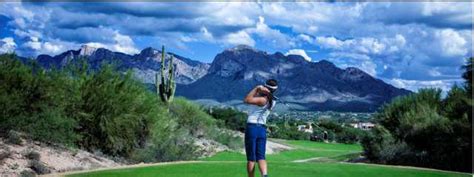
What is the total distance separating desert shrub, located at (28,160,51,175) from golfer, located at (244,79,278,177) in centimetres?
1184

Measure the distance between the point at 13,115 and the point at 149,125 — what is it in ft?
33.3

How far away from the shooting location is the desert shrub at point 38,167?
2144cm

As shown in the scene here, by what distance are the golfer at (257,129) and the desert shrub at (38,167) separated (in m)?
11.8

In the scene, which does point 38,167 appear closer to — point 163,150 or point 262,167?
point 262,167

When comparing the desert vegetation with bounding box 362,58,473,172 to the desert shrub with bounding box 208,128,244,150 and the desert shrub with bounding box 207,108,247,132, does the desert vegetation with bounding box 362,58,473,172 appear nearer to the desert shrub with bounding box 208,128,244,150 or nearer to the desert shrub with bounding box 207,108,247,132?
the desert shrub with bounding box 208,128,244,150

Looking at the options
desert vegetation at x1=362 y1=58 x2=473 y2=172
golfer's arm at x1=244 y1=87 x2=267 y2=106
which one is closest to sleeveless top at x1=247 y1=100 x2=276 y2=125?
golfer's arm at x1=244 y1=87 x2=267 y2=106

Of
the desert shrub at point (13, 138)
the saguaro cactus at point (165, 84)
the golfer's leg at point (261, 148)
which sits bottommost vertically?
the desert shrub at point (13, 138)

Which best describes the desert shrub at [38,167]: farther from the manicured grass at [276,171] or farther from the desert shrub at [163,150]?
the desert shrub at [163,150]

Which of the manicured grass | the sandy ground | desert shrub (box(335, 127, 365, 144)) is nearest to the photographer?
the manicured grass

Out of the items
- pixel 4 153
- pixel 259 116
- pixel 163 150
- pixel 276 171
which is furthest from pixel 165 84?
pixel 259 116

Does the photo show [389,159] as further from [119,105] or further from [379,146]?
[119,105]

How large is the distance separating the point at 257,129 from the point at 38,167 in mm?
12428

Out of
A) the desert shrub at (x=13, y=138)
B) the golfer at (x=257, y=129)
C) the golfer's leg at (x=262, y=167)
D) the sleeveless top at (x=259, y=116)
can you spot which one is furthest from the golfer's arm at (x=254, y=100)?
the desert shrub at (x=13, y=138)

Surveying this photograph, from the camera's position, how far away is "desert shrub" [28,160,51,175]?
844 inches
